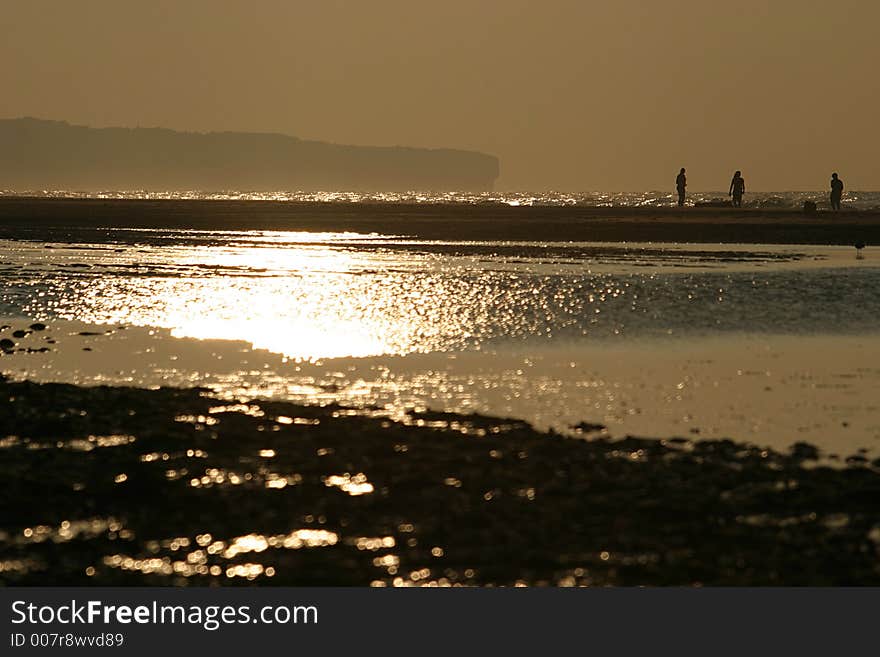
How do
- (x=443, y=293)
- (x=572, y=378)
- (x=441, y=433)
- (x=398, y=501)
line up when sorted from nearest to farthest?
(x=398, y=501) < (x=441, y=433) < (x=572, y=378) < (x=443, y=293)

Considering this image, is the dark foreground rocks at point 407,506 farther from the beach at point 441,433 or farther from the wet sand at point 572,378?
the wet sand at point 572,378

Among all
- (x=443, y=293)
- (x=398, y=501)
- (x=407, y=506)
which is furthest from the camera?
(x=443, y=293)

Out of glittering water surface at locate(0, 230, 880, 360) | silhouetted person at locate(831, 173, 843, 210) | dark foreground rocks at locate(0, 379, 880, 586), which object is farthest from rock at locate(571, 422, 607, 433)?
silhouetted person at locate(831, 173, 843, 210)

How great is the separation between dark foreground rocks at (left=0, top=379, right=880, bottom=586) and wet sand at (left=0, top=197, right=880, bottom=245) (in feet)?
146

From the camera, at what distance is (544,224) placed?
257 feet

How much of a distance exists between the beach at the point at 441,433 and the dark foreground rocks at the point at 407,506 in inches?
1.4

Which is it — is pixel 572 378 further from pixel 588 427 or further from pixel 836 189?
pixel 836 189

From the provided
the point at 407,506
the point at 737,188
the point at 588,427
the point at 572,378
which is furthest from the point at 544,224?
the point at 407,506

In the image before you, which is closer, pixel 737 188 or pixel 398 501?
pixel 398 501

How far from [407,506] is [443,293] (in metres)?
22.1

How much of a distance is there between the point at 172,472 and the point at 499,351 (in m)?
10.6

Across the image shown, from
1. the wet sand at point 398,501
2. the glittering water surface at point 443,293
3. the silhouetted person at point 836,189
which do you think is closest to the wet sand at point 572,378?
the wet sand at point 398,501

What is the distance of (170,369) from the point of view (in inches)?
856

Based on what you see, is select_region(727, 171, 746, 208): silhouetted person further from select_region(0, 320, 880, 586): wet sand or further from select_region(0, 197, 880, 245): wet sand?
select_region(0, 320, 880, 586): wet sand
